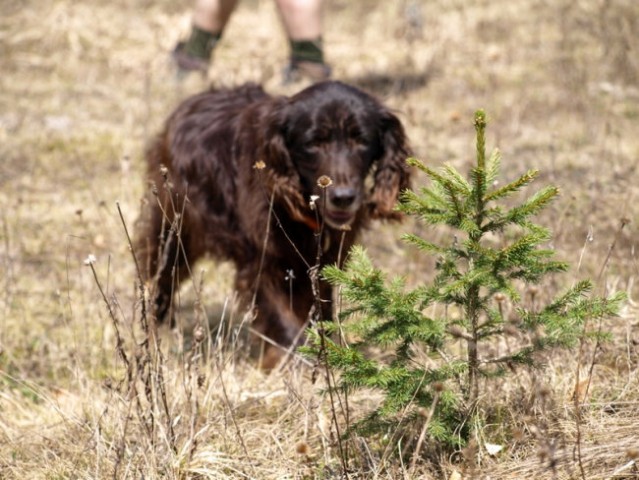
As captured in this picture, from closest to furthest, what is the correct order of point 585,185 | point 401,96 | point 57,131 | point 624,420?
1. point 624,420
2. point 585,185
3. point 57,131
4. point 401,96

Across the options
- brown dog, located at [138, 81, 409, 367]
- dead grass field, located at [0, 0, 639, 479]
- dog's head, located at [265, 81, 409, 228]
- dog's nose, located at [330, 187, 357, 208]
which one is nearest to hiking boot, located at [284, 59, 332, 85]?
dead grass field, located at [0, 0, 639, 479]

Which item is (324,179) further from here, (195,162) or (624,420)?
(195,162)

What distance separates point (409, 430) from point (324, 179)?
76 centimetres

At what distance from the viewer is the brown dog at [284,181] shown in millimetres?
3664

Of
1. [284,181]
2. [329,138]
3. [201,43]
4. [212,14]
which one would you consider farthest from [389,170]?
[201,43]

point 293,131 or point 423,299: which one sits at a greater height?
point 293,131

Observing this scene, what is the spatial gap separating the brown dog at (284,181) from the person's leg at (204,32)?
2.86 metres

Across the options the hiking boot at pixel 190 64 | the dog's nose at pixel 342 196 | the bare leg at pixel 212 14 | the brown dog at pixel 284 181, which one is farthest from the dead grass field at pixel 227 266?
the dog's nose at pixel 342 196

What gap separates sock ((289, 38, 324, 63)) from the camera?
6852 millimetres

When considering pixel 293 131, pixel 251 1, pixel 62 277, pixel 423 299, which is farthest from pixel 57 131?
pixel 423 299

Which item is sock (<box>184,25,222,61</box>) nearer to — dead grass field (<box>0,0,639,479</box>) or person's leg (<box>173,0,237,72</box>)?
person's leg (<box>173,0,237,72</box>)

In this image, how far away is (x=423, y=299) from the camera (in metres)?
2.35

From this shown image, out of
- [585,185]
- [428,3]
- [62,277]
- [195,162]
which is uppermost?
[428,3]

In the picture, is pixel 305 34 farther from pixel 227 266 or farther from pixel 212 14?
pixel 227 266
